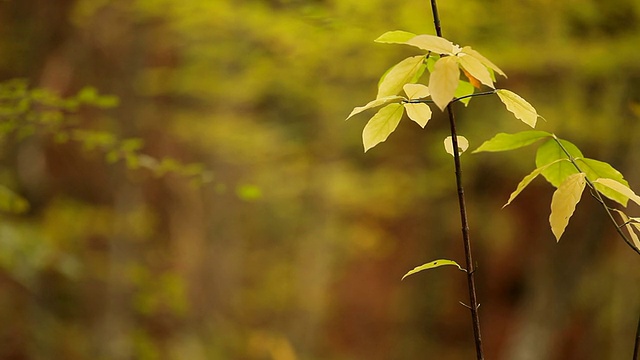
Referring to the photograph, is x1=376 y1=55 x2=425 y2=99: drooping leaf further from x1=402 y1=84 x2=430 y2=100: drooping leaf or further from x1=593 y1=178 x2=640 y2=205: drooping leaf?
x1=593 y1=178 x2=640 y2=205: drooping leaf

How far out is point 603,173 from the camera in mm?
711

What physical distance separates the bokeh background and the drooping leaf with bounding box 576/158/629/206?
1.25m

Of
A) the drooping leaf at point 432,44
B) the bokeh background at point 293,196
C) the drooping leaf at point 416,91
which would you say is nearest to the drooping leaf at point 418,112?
the drooping leaf at point 416,91

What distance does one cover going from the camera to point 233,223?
490 centimetres

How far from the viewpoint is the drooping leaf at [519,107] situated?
65cm

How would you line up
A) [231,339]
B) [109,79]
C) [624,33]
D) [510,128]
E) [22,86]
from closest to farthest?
[22,86] → [624,33] → [510,128] → [109,79] → [231,339]

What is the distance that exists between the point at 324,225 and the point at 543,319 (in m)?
1.59

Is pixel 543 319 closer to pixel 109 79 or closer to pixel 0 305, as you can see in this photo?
pixel 109 79

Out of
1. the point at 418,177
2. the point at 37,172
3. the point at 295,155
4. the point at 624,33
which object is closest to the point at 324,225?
the point at 295,155

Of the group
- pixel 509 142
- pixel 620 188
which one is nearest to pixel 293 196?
pixel 509 142

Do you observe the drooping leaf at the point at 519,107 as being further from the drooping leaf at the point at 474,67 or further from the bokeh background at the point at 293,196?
the bokeh background at the point at 293,196

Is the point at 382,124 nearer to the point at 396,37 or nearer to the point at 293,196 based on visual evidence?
the point at 396,37

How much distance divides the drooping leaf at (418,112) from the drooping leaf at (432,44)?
0.39 feet

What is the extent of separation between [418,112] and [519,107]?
0.11m
